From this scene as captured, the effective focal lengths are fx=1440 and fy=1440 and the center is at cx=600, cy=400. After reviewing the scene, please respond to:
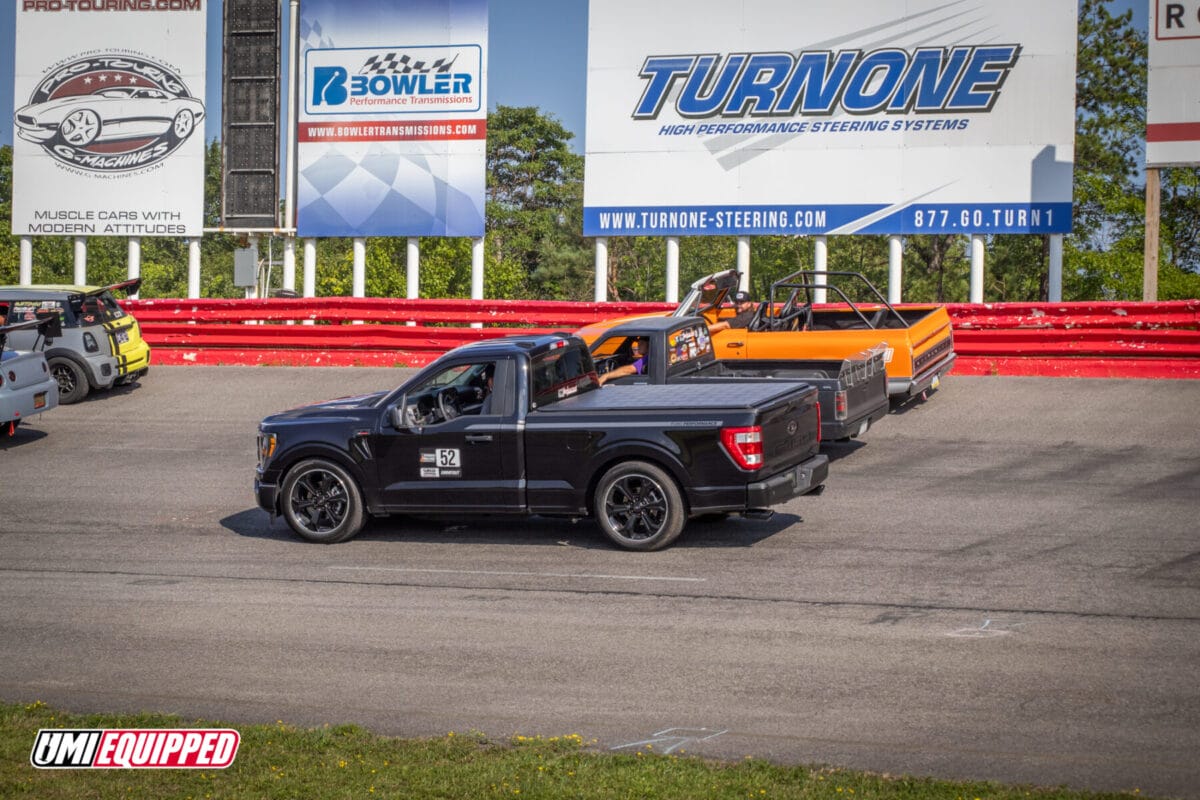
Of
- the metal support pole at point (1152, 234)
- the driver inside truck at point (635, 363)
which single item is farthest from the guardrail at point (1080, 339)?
the driver inside truck at point (635, 363)

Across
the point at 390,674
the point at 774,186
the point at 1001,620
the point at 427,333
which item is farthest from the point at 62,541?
the point at 774,186

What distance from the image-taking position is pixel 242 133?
2767 cm

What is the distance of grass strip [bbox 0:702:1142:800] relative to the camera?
6.03 m

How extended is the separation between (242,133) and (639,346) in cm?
1540

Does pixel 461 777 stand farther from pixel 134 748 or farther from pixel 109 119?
pixel 109 119

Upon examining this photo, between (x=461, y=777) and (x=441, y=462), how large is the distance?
5751mm

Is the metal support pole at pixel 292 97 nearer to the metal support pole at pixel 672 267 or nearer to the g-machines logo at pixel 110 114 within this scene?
the g-machines logo at pixel 110 114

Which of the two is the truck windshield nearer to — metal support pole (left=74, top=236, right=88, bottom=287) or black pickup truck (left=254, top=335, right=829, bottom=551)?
black pickup truck (left=254, top=335, right=829, bottom=551)

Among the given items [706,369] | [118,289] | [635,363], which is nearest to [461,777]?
[635,363]

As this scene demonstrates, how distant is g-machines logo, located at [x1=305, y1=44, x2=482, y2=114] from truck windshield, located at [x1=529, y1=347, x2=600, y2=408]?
14.8m

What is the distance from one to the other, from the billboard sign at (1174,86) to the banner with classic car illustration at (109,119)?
55.9 feet

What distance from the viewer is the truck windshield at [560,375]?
11867mm

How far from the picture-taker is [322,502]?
40.4 feet

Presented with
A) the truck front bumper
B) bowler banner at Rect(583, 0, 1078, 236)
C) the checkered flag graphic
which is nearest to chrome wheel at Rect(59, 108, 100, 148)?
the checkered flag graphic
